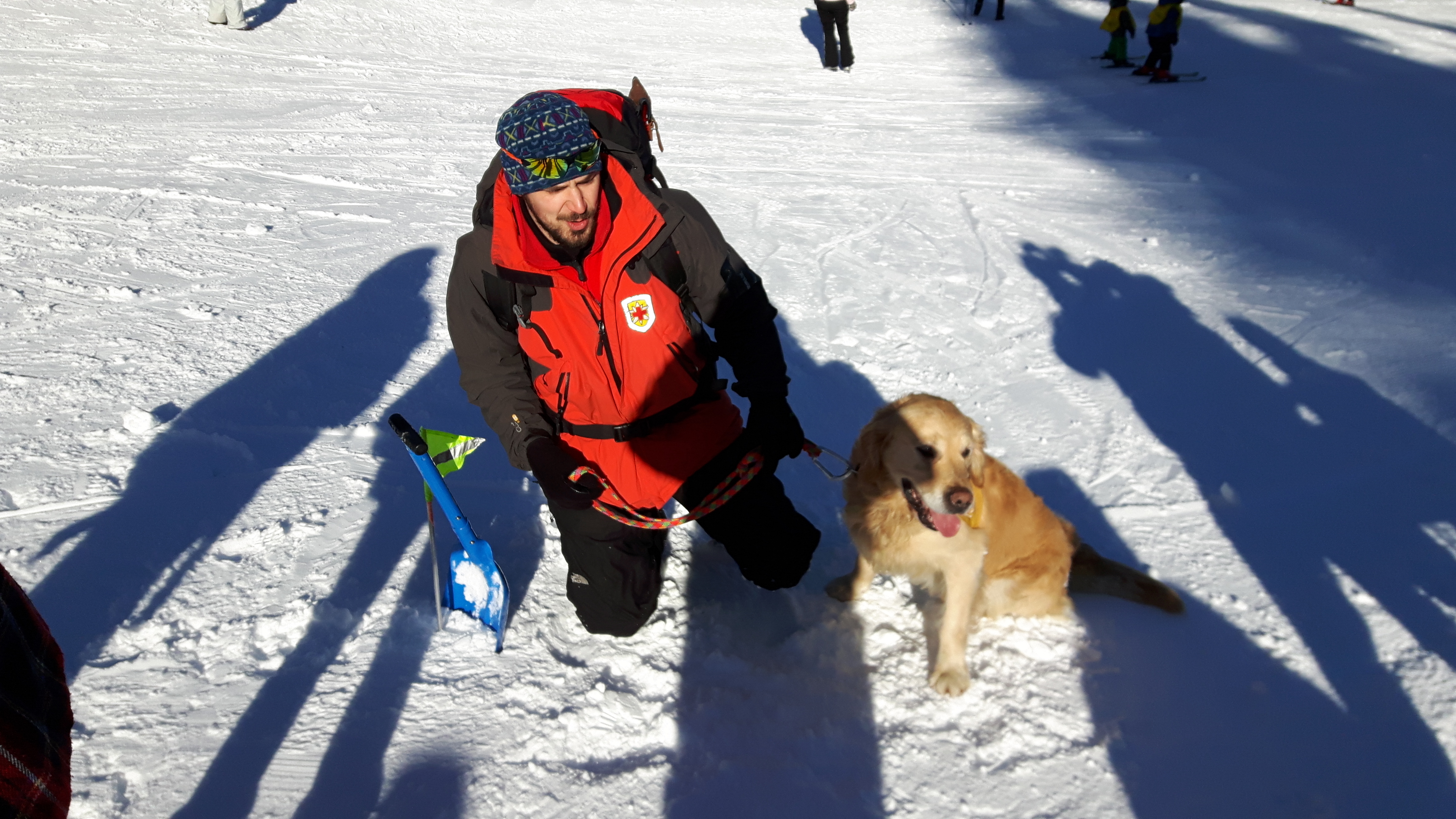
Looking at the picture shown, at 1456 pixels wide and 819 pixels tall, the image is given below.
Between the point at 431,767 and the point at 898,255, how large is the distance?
15.7 ft

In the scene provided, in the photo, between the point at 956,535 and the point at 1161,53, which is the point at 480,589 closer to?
the point at 956,535

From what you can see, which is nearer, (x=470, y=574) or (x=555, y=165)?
(x=555, y=165)

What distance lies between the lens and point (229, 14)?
39.7ft

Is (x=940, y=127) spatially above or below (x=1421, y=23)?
below

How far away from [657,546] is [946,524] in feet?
3.52

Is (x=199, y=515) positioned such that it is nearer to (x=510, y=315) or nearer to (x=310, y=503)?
(x=310, y=503)

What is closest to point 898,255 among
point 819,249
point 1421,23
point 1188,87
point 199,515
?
point 819,249

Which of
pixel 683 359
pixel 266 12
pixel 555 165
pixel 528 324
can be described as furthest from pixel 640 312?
pixel 266 12

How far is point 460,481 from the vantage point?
11.9 feet

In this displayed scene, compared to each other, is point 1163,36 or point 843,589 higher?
point 1163,36

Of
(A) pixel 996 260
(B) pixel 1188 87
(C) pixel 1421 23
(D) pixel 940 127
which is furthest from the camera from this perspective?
(C) pixel 1421 23

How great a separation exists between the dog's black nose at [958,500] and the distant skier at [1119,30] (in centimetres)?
1185

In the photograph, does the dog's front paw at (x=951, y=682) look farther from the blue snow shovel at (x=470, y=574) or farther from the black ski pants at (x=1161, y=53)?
the black ski pants at (x=1161, y=53)

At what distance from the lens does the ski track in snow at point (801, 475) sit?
2.34m
